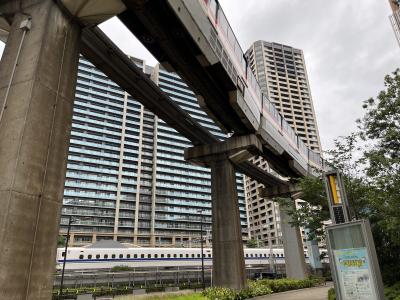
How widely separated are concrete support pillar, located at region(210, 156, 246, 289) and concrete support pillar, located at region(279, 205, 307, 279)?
50.2ft

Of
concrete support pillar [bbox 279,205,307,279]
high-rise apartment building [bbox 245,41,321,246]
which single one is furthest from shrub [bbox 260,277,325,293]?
high-rise apartment building [bbox 245,41,321,246]

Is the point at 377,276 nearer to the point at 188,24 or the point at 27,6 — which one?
the point at 188,24

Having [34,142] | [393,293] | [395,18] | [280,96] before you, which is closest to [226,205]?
[393,293]

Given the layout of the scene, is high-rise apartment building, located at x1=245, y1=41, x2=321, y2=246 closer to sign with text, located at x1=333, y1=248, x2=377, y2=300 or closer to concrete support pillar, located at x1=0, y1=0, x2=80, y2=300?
sign with text, located at x1=333, y1=248, x2=377, y2=300

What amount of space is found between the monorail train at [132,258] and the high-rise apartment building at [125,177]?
53.7 metres

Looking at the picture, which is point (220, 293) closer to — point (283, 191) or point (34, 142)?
point (34, 142)

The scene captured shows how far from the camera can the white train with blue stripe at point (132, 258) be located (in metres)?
41.0

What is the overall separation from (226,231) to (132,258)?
2489cm

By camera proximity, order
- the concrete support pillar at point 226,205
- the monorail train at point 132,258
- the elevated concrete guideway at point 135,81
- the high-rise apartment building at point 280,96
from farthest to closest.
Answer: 1. the high-rise apartment building at point 280,96
2. the monorail train at point 132,258
3. the concrete support pillar at point 226,205
4. the elevated concrete guideway at point 135,81

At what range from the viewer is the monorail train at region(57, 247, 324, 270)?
135 feet

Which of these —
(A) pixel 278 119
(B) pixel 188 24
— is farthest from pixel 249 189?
(B) pixel 188 24

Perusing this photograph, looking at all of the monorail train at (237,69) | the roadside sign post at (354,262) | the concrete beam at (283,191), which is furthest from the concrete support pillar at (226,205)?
the roadside sign post at (354,262)

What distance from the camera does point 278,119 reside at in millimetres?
30453

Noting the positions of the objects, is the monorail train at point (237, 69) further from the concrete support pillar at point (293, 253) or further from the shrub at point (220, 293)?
the shrub at point (220, 293)
